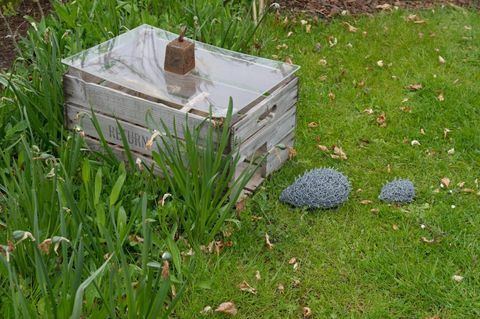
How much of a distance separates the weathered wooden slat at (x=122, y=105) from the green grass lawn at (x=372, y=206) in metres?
0.54

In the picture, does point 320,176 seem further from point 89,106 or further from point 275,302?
point 89,106

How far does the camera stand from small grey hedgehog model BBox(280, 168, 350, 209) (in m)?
3.36

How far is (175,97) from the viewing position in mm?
3270

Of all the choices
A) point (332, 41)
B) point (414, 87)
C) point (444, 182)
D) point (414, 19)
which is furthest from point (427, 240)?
point (414, 19)

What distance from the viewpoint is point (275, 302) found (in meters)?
2.90

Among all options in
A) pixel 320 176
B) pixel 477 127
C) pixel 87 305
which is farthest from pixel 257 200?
pixel 477 127

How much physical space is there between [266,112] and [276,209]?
0.46m

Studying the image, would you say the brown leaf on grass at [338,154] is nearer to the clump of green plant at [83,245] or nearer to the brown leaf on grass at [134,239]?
the clump of green plant at [83,245]

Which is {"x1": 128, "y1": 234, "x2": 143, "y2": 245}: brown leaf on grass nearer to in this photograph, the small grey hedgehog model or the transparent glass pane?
the transparent glass pane

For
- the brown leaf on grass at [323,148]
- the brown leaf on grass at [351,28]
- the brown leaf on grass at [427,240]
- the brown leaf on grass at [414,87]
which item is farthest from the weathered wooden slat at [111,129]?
the brown leaf on grass at [351,28]

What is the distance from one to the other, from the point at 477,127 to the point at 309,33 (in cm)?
165

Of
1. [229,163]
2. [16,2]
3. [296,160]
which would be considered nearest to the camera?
[229,163]

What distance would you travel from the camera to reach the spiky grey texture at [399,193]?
347 cm

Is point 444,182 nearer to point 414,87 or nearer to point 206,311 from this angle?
point 414,87
